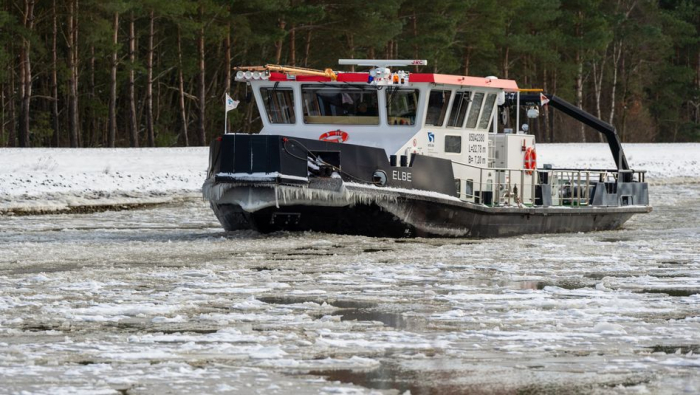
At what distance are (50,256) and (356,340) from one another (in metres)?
6.97

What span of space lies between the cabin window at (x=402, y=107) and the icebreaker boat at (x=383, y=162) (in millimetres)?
14

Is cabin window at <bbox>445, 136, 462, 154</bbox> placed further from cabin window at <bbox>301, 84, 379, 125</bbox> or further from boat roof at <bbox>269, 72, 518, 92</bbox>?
cabin window at <bbox>301, 84, 379, 125</bbox>

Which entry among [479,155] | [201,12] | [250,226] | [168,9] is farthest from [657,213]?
[201,12]

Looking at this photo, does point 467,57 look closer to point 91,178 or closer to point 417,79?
point 91,178

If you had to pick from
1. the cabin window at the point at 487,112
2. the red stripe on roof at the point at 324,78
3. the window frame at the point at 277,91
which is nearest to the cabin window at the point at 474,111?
the cabin window at the point at 487,112

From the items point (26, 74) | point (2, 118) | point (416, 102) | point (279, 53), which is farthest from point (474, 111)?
point (2, 118)

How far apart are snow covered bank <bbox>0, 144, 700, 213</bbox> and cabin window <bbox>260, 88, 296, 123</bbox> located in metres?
7.54

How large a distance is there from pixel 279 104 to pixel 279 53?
3137cm

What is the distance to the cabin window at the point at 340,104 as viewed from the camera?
60.2 ft

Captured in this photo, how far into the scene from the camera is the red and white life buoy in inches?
726

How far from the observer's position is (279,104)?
18844 millimetres

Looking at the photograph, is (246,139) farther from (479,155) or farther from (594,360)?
(594,360)

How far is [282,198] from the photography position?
16.6 metres

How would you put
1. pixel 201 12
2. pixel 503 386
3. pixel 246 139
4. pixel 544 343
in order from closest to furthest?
1. pixel 503 386
2. pixel 544 343
3. pixel 246 139
4. pixel 201 12
